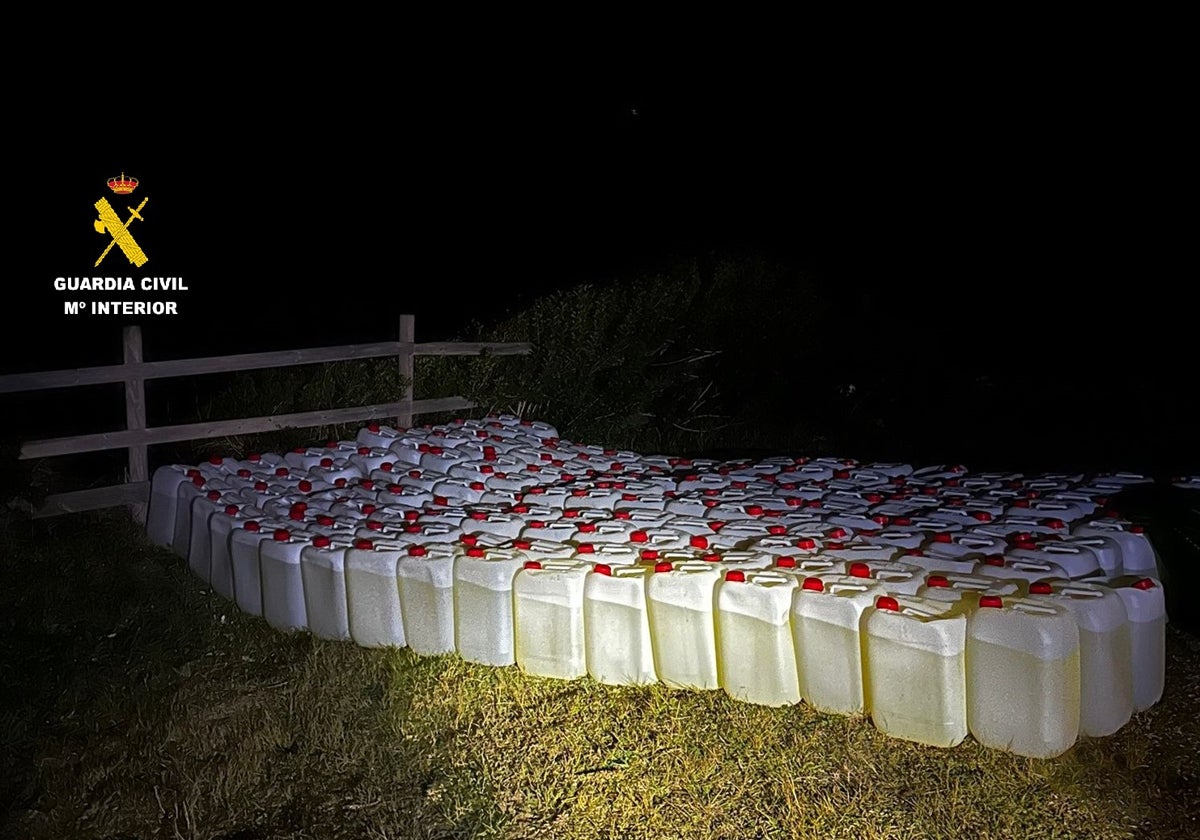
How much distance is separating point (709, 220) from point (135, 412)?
13.7 metres

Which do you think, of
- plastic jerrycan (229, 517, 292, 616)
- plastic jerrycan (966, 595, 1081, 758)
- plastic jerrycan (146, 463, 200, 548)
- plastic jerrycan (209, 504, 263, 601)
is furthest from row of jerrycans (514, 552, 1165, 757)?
plastic jerrycan (146, 463, 200, 548)

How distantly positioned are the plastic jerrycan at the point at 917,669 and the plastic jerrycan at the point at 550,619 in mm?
1062

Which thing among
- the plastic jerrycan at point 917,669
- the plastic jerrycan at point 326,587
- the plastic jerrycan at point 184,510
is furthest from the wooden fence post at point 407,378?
the plastic jerrycan at point 917,669

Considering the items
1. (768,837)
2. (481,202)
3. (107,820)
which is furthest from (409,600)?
(481,202)

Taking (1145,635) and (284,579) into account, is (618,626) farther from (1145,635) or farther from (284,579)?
(1145,635)

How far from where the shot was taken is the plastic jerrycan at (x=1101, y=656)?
3.94 m

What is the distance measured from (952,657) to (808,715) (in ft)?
1.84

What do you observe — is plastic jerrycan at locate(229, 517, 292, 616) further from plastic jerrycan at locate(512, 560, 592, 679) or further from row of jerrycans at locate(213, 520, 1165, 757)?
plastic jerrycan at locate(512, 560, 592, 679)

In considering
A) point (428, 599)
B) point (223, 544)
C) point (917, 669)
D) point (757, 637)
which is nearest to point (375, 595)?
point (428, 599)

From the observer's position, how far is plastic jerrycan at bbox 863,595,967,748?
12.6 feet

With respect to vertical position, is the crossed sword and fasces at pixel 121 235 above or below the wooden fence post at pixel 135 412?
above

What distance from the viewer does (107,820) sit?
3.85 metres

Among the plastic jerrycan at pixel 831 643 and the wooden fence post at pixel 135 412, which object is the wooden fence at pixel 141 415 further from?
the plastic jerrycan at pixel 831 643

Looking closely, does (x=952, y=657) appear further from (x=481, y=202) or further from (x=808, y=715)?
(x=481, y=202)
